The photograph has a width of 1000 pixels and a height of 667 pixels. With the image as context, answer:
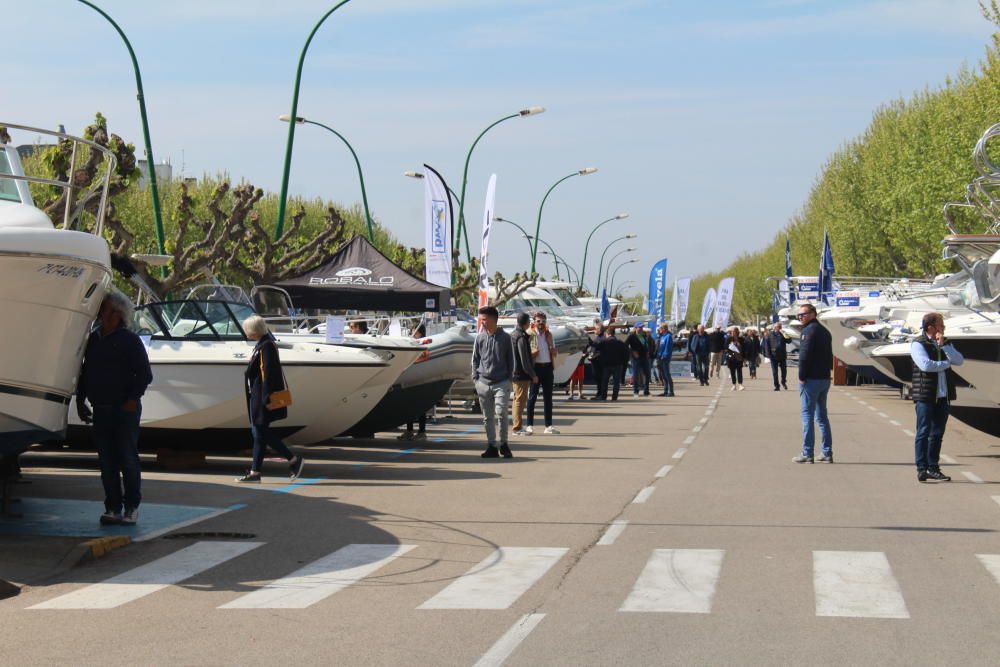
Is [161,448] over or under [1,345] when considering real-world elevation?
under

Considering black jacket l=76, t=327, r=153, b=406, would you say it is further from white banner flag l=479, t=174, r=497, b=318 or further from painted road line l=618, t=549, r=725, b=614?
white banner flag l=479, t=174, r=497, b=318

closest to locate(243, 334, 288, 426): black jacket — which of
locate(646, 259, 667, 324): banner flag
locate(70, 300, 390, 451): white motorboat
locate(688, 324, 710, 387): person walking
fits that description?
locate(70, 300, 390, 451): white motorboat

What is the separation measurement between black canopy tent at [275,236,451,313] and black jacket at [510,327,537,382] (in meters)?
1.85

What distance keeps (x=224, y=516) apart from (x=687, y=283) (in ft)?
169

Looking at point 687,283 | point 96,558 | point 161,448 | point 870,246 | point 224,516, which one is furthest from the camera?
point 870,246

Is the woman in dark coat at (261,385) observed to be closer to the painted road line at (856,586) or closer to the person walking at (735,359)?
the painted road line at (856,586)

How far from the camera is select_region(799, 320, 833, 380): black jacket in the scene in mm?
17500

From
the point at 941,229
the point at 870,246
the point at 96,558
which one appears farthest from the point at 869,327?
the point at 870,246

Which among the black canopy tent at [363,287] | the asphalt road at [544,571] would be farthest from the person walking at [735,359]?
the asphalt road at [544,571]

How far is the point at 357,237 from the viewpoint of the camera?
2502 centimetres

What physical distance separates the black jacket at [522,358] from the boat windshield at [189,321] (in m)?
5.88

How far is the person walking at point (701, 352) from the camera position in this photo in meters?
46.2

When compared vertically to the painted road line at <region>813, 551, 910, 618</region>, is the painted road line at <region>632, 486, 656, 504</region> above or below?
below

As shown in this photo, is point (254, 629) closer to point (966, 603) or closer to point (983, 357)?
point (966, 603)
